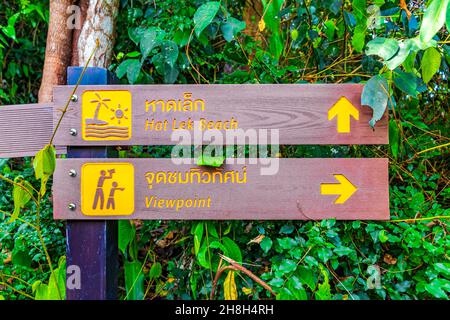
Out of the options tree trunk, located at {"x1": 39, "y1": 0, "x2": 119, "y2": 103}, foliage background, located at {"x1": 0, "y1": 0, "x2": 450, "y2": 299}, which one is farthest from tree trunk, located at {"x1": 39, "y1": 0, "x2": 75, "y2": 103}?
foliage background, located at {"x1": 0, "y1": 0, "x2": 450, "y2": 299}

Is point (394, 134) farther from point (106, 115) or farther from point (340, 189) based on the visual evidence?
point (106, 115)

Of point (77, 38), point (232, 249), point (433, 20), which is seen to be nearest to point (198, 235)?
point (232, 249)

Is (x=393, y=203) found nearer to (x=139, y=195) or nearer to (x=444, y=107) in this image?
(x=444, y=107)

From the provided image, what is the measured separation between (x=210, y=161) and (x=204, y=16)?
0.51m

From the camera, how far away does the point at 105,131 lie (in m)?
1.51

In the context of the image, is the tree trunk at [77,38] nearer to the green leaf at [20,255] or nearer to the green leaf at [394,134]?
the green leaf at [20,255]

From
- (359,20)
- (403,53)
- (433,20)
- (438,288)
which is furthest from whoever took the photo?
(359,20)

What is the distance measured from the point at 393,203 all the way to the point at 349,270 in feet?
1.18

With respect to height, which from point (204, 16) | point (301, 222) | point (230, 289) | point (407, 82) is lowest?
point (230, 289)

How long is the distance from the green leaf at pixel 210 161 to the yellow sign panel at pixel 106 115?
27 centimetres

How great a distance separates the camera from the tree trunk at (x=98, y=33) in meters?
2.01

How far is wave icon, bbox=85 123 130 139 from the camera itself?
4.94 feet

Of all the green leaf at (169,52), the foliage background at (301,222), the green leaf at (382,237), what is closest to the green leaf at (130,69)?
the foliage background at (301,222)

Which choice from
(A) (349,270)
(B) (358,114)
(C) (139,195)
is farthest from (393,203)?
(C) (139,195)
